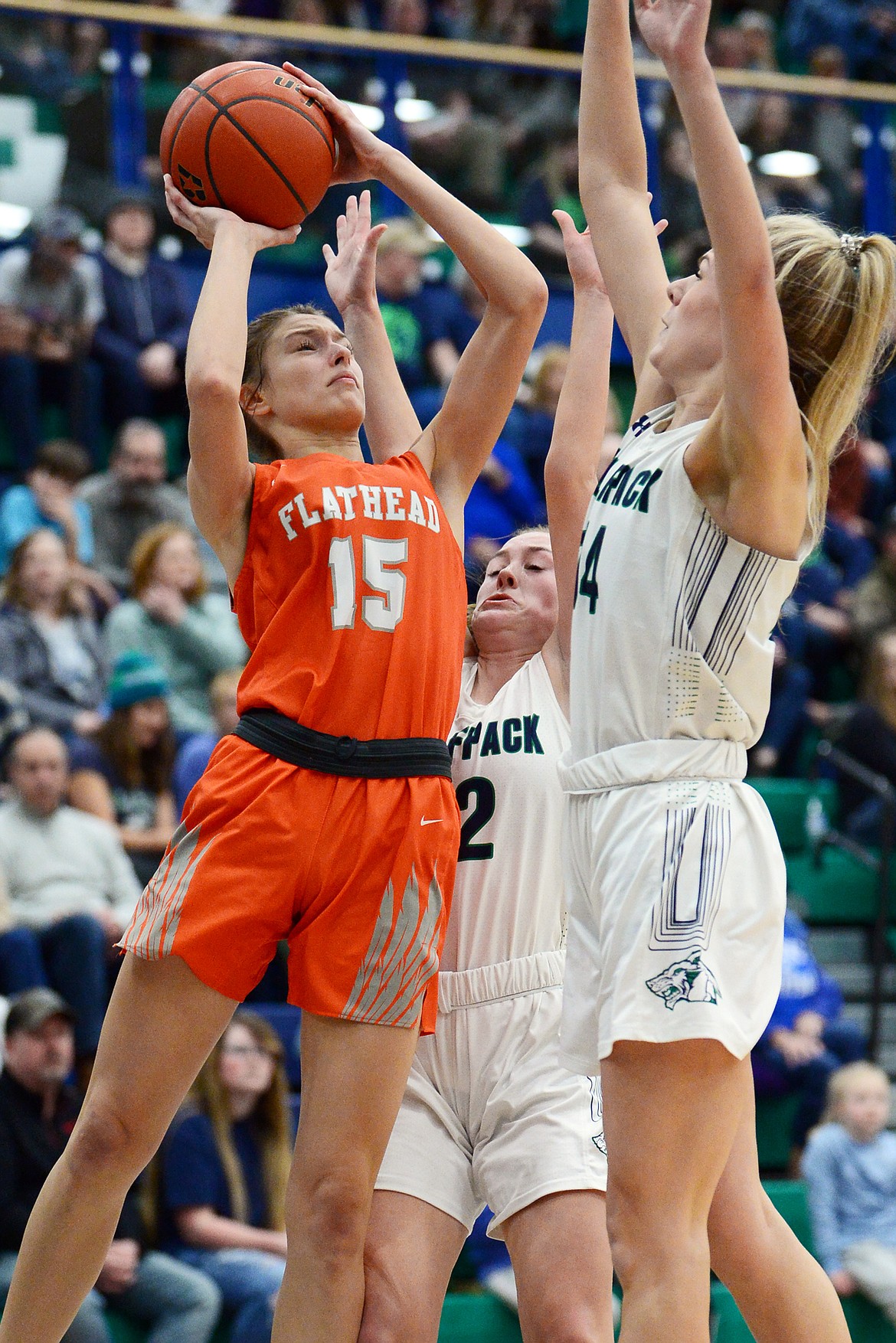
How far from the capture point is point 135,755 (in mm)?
7012

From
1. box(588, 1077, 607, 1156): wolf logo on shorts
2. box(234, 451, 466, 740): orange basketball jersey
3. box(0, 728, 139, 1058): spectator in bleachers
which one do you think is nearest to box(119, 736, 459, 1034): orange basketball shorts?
box(234, 451, 466, 740): orange basketball jersey

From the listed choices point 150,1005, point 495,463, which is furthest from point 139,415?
point 150,1005

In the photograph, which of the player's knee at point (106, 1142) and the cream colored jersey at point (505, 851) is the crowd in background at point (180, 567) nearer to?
the cream colored jersey at point (505, 851)

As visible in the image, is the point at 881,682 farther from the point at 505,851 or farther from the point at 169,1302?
the point at 505,851

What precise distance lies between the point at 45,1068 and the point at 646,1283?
11.4 ft

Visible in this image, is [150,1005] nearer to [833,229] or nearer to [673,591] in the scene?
[673,591]

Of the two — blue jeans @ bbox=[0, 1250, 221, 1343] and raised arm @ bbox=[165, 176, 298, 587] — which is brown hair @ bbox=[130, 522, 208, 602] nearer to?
blue jeans @ bbox=[0, 1250, 221, 1343]

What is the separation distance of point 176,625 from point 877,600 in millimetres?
3922

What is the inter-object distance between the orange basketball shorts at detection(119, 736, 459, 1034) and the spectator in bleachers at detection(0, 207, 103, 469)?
6.39m

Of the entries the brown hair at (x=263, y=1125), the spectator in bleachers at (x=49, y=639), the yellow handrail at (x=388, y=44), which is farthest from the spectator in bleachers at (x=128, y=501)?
the brown hair at (x=263, y=1125)

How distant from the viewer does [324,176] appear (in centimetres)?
335

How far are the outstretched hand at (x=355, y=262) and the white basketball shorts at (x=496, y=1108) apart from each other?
1.42 m

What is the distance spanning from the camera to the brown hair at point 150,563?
776cm

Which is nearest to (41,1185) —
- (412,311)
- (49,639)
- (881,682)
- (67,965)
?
(67,965)
